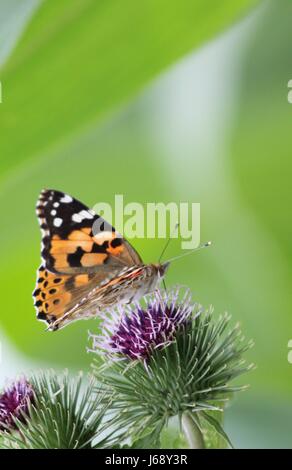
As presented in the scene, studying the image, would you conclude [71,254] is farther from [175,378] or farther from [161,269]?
[175,378]

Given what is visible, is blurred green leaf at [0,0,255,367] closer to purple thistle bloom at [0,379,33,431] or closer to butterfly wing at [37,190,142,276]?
butterfly wing at [37,190,142,276]

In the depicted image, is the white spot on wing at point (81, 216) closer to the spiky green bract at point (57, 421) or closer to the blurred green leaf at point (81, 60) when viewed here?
the blurred green leaf at point (81, 60)

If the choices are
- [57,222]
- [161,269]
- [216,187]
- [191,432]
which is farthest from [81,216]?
[216,187]

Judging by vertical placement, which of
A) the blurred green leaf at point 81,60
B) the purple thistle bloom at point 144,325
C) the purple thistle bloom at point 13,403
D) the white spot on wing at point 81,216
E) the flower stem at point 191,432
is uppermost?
the blurred green leaf at point 81,60

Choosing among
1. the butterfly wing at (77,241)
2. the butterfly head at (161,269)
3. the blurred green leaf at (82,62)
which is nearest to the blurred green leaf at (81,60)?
the blurred green leaf at (82,62)

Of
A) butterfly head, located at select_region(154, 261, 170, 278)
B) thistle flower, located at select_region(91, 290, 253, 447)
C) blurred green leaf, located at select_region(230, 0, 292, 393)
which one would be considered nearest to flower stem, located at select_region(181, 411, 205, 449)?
thistle flower, located at select_region(91, 290, 253, 447)
